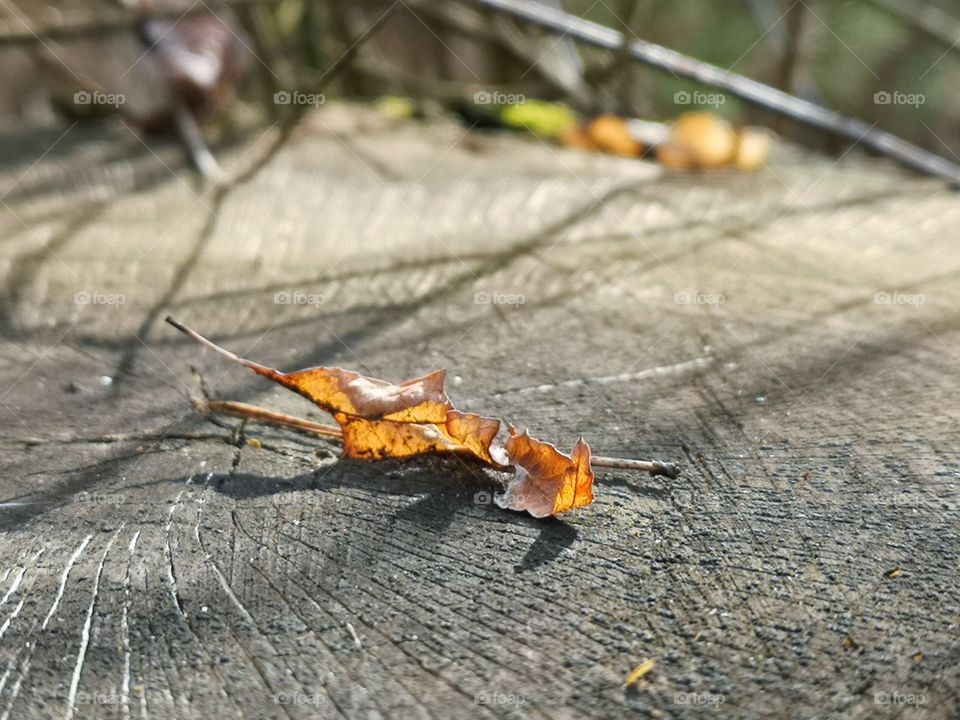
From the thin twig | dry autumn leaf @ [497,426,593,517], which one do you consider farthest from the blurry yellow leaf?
the thin twig

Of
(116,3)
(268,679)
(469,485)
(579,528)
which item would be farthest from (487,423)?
(116,3)

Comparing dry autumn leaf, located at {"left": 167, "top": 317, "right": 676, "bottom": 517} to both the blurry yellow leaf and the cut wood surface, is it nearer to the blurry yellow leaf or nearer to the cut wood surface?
the cut wood surface

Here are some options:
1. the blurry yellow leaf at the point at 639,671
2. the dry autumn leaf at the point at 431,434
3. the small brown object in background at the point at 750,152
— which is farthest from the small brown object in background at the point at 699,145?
the blurry yellow leaf at the point at 639,671

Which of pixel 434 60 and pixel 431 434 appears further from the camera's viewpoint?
pixel 434 60

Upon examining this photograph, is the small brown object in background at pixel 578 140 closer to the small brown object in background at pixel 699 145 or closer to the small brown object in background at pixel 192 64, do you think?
the small brown object in background at pixel 699 145

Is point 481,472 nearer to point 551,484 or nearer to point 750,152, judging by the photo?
point 551,484

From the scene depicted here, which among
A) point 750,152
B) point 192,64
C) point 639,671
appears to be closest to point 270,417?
point 639,671
